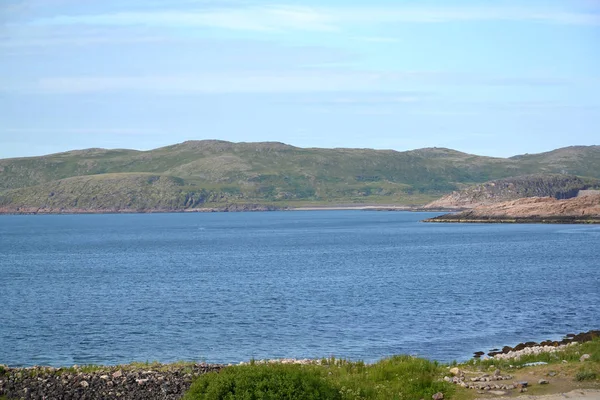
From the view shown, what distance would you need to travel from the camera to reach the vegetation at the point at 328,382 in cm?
1762

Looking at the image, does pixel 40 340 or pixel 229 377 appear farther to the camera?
pixel 40 340

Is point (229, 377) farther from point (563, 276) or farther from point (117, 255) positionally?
point (117, 255)

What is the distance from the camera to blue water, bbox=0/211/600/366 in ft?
123

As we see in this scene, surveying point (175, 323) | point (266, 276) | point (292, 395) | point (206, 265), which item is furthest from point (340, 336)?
point (206, 265)

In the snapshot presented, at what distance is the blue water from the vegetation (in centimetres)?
1016

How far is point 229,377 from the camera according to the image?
1786 centimetres

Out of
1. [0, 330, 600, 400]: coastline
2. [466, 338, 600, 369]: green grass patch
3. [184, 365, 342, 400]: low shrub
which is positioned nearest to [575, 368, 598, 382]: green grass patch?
[0, 330, 600, 400]: coastline

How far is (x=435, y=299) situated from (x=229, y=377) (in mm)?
38321

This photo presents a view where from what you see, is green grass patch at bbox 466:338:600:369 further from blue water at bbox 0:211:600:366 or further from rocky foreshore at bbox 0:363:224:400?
rocky foreshore at bbox 0:363:224:400

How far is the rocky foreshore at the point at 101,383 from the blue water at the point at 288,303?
959 cm

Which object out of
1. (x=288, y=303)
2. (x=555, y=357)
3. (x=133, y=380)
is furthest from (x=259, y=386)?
(x=288, y=303)

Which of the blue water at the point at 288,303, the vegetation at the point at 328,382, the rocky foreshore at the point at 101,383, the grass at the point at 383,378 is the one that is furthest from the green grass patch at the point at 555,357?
the rocky foreshore at the point at 101,383

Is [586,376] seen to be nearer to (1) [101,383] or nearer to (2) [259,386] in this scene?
(2) [259,386]

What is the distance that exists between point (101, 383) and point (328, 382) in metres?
6.68
